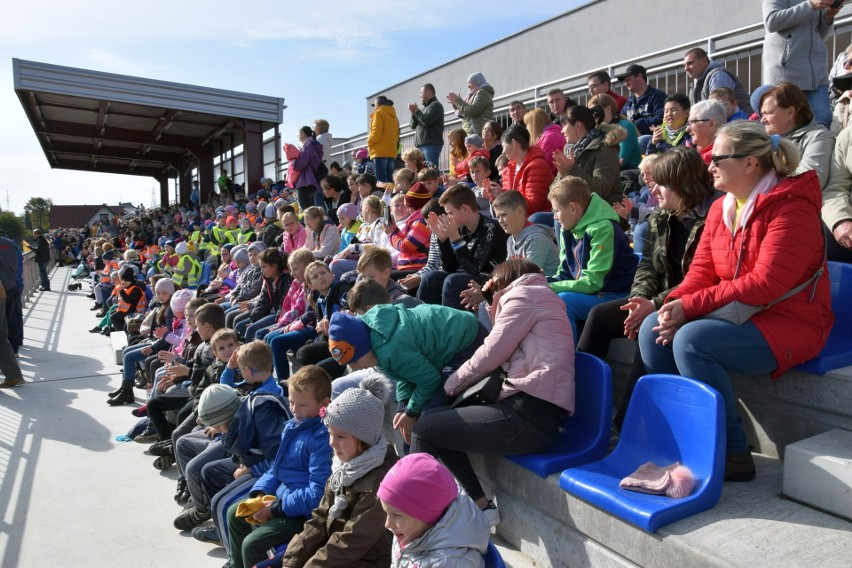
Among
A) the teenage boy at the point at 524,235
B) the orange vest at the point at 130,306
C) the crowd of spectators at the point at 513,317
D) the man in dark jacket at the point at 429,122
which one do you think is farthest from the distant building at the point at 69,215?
the teenage boy at the point at 524,235

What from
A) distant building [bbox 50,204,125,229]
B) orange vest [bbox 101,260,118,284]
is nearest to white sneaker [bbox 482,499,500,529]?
orange vest [bbox 101,260,118,284]

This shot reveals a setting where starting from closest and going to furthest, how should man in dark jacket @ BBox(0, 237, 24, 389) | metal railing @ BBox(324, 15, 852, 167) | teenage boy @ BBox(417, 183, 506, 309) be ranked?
teenage boy @ BBox(417, 183, 506, 309) < metal railing @ BBox(324, 15, 852, 167) < man in dark jacket @ BBox(0, 237, 24, 389)

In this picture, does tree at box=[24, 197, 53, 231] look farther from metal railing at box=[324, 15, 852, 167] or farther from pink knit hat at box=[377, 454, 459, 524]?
pink knit hat at box=[377, 454, 459, 524]

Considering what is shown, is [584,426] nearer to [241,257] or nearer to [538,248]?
[538,248]

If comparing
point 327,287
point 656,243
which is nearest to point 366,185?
point 327,287

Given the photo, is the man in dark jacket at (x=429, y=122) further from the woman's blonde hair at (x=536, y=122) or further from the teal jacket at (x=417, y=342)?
the teal jacket at (x=417, y=342)

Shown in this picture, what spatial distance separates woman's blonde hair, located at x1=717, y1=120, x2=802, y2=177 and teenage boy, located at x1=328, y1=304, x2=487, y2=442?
165cm

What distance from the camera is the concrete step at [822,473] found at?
7.95 ft

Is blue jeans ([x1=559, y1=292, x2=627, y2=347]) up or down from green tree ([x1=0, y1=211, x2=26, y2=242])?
down

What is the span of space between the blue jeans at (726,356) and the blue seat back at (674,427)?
4.0 inches

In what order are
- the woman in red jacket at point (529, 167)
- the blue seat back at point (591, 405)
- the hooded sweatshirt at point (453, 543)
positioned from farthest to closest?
the woman in red jacket at point (529, 167) < the blue seat back at point (591, 405) < the hooded sweatshirt at point (453, 543)

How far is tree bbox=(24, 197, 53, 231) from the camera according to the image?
272ft

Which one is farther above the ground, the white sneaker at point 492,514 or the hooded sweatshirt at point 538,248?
the hooded sweatshirt at point 538,248

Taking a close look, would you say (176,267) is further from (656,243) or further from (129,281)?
(656,243)
